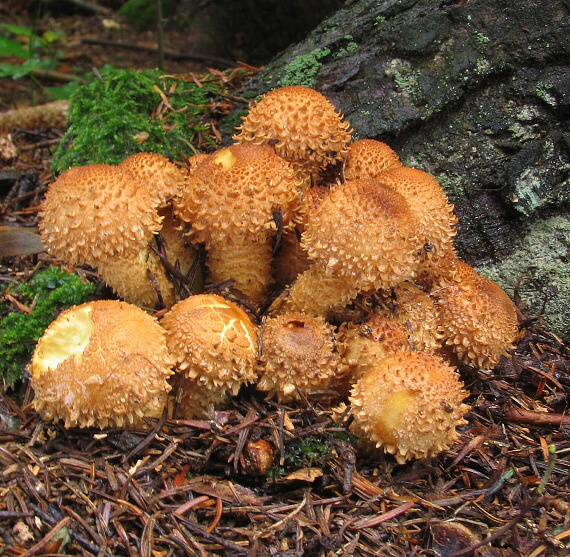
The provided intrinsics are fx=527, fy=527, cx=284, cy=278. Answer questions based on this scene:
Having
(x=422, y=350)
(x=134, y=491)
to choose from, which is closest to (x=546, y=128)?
(x=422, y=350)

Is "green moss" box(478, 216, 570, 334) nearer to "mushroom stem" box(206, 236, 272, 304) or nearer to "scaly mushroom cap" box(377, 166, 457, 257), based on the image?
"scaly mushroom cap" box(377, 166, 457, 257)

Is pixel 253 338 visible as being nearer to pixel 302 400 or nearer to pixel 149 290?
pixel 302 400

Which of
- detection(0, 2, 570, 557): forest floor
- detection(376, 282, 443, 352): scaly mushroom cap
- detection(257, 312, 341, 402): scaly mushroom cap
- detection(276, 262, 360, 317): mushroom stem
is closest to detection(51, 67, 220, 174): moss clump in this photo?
detection(276, 262, 360, 317): mushroom stem

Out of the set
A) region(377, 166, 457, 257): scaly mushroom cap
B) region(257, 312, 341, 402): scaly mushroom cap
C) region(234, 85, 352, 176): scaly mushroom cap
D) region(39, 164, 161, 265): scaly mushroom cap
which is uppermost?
region(234, 85, 352, 176): scaly mushroom cap

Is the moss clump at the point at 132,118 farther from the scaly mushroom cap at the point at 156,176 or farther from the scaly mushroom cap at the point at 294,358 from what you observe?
the scaly mushroom cap at the point at 294,358

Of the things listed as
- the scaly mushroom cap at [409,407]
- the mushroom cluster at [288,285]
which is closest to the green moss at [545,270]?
the mushroom cluster at [288,285]

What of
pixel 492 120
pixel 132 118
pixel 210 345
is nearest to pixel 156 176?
pixel 210 345

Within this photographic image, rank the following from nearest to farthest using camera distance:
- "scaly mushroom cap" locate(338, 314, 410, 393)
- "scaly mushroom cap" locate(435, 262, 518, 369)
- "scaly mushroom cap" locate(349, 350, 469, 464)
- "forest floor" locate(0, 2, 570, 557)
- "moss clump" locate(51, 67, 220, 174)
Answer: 1. "forest floor" locate(0, 2, 570, 557)
2. "scaly mushroom cap" locate(349, 350, 469, 464)
3. "scaly mushroom cap" locate(338, 314, 410, 393)
4. "scaly mushroom cap" locate(435, 262, 518, 369)
5. "moss clump" locate(51, 67, 220, 174)

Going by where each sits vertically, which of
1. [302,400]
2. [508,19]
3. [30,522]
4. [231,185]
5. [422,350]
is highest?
[508,19]
